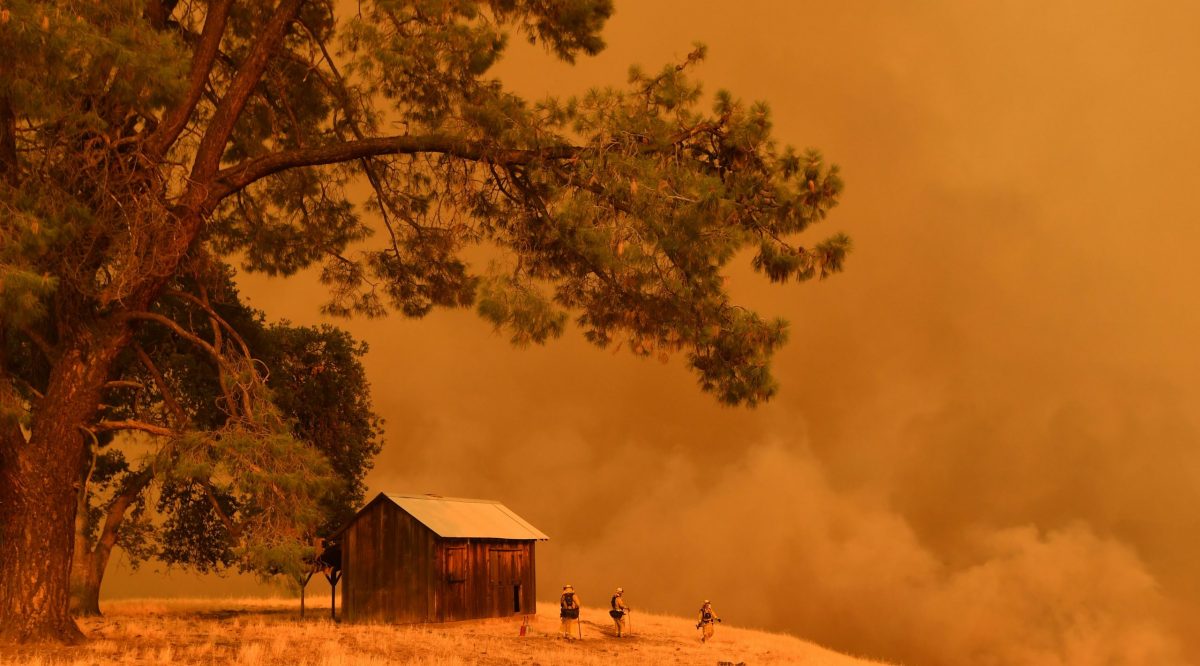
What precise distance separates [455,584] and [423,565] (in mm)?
951

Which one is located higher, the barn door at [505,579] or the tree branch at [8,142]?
the tree branch at [8,142]

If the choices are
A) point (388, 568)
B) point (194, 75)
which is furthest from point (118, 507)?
point (194, 75)

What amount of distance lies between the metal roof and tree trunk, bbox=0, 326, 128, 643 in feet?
31.5

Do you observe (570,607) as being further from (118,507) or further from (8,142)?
(8,142)

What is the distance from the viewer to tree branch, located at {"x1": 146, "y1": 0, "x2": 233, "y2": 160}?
16.1m

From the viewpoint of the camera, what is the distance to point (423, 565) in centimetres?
2378

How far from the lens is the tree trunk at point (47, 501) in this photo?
49.0 feet

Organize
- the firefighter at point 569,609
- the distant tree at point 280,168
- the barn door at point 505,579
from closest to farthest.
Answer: the distant tree at point 280,168, the firefighter at point 569,609, the barn door at point 505,579

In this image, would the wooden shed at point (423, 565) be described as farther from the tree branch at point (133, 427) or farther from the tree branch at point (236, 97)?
the tree branch at point (236, 97)

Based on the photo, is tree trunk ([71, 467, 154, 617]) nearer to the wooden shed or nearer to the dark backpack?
the wooden shed

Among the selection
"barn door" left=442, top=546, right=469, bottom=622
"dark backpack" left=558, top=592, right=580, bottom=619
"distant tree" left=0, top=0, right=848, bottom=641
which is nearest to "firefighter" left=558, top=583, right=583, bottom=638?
"dark backpack" left=558, top=592, right=580, bottom=619

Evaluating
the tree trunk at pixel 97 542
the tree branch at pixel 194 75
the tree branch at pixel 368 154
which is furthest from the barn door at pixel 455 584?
the tree branch at pixel 194 75

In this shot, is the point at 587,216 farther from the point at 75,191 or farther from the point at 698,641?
the point at 698,641

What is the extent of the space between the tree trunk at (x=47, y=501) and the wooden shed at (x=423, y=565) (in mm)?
9083
